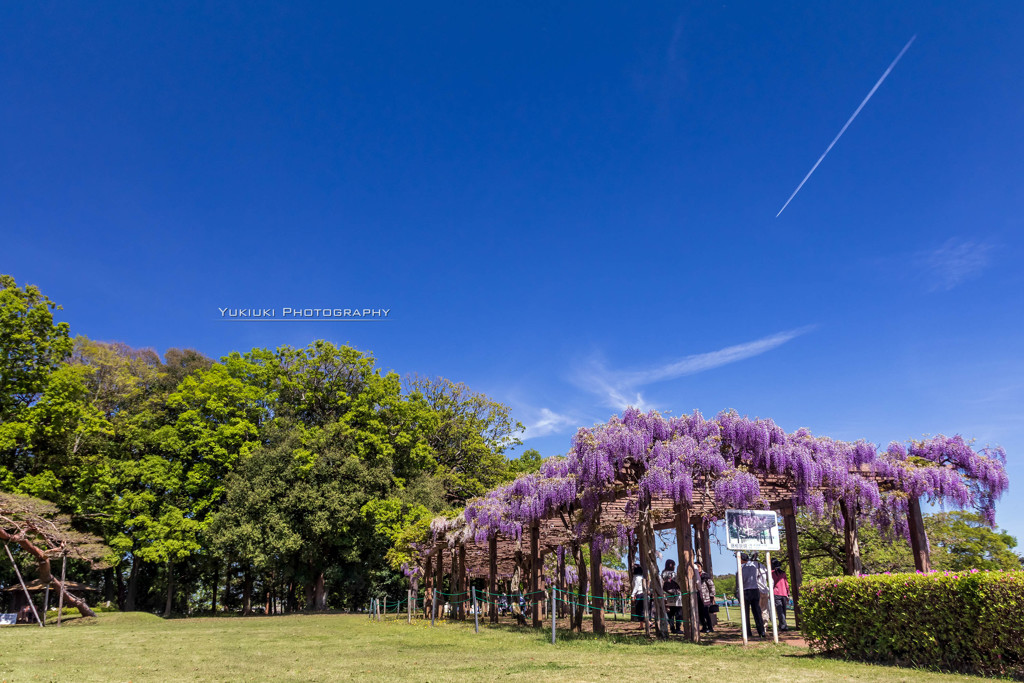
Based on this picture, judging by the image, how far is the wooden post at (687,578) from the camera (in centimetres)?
1212

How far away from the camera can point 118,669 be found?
965 centimetres

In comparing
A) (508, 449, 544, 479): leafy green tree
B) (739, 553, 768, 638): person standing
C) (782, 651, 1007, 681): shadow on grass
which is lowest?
(782, 651, 1007, 681): shadow on grass

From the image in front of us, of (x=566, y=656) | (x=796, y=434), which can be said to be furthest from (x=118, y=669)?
(x=796, y=434)

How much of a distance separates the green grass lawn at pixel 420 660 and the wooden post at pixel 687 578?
0.53 meters

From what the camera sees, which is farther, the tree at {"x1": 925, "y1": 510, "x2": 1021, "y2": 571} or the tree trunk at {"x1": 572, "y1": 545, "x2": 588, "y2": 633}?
the tree at {"x1": 925, "y1": 510, "x2": 1021, "y2": 571}

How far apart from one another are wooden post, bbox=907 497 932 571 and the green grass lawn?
465cm

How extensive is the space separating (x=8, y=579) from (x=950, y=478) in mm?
41043

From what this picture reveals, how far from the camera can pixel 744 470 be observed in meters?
12.3

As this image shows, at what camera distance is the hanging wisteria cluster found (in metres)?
12.2

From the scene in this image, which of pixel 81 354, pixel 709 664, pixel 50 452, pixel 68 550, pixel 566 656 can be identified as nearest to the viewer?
pixel 709 664

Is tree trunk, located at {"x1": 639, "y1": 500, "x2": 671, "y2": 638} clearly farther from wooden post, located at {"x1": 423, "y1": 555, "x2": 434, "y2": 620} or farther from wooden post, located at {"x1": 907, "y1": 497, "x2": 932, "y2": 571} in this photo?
wooden post, located at {"x1": 423, "y1": 555, "x2": 434, "y2": 620}

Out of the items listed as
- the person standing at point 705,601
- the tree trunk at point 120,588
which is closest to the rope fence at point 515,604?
the person standing at point 705,601

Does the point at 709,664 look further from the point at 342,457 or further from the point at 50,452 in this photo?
the point at 50,452

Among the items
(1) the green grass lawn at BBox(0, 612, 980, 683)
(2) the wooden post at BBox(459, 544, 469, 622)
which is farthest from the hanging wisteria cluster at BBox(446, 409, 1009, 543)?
(2) the wooden post at BBox(459, 544, 469, 622)
